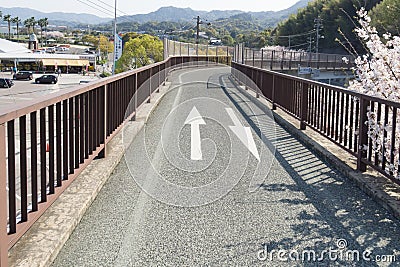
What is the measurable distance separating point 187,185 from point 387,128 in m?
2.52

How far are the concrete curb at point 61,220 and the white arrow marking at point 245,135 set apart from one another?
227 cm

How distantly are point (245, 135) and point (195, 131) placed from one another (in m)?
1.00

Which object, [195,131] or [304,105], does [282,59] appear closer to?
[304,105]

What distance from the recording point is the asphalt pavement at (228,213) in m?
4.04

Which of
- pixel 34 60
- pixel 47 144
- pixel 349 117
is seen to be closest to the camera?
pixel 47 144

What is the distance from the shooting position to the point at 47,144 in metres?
4.61

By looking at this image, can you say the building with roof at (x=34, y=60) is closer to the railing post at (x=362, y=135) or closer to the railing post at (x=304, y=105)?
the railing post at (x=304, y=105)

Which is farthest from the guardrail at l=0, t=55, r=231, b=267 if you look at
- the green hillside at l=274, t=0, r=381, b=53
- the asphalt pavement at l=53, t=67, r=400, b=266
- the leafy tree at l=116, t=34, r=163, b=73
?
the green hillside at l=274, t=0, r=381, b=53

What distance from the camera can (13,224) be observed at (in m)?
3.56

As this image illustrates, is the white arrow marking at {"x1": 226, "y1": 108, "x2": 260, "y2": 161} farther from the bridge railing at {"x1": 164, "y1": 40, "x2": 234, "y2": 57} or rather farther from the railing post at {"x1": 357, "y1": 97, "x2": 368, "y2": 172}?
the bridge railing at {"x1": 164, "y1": 40, "x2": 234, "y2": 57}

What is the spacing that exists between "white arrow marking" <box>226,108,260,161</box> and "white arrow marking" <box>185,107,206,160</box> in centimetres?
76

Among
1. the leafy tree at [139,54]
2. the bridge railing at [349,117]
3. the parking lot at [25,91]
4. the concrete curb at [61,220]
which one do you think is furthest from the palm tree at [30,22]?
A: the concrete curb at [61,220]

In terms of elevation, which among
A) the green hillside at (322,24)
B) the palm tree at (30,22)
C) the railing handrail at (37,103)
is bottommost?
the railing handrail at (37,103)

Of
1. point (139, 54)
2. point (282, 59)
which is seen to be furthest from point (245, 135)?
point (139, 54)
